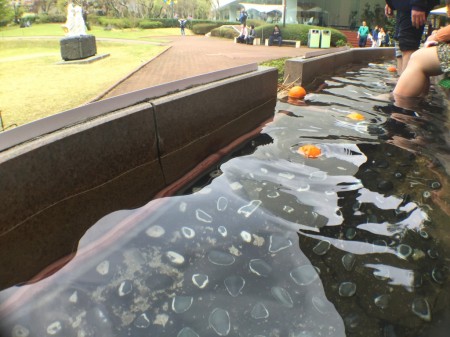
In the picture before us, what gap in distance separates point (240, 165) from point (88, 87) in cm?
505

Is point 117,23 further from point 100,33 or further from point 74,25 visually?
point 74,25

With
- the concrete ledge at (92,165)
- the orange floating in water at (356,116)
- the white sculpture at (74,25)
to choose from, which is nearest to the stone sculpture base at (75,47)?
the white sculpture at (74,25)

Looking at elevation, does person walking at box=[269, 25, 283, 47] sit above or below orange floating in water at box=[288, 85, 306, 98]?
above

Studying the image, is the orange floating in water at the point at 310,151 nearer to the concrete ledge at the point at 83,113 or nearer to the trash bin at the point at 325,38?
the concrete ledge at the point at 83,113

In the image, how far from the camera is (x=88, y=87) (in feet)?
22.6

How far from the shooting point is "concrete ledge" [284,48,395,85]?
5.86m

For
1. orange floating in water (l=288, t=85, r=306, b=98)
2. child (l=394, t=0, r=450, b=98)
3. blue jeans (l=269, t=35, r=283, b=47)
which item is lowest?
orange floating in water (l=288, t=85, r=306, b=98)

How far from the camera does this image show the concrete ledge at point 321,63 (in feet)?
19.2

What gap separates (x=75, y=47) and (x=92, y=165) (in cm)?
1048

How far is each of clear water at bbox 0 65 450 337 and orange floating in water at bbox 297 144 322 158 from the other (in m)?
0.10

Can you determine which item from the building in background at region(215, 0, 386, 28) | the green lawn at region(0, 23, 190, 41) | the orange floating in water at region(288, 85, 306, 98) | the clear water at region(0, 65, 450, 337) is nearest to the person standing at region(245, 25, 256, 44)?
the green lawn at region(0, 23, 190, 41)

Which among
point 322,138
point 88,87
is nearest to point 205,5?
point 88,87

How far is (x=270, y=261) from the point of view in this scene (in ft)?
6.40

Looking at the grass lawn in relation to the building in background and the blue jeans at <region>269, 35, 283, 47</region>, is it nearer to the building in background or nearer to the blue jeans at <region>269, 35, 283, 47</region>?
the blue jeans at <region>269, 35, 283, 47</region>
